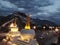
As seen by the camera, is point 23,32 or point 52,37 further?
point 52,37

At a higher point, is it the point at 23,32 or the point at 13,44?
the point at 23,32

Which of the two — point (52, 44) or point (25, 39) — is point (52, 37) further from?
point (25, 39)

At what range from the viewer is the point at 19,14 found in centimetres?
2134

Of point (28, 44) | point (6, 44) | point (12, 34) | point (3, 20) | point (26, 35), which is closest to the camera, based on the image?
point (28, 44)

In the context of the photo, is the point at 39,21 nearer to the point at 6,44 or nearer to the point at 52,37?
the point at 52,37

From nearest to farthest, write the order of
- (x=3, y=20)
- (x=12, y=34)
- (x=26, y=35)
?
(x=26, y=35), (x=12, y=34), (x=3, y=20)

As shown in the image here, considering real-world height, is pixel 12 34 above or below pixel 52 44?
above

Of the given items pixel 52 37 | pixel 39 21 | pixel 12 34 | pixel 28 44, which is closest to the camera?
pixel 28 44

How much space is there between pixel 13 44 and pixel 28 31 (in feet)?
3.38

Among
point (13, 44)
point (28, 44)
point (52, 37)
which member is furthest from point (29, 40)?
point (52, 37)

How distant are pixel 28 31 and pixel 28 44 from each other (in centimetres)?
82

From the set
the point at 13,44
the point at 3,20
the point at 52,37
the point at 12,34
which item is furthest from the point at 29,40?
the point at 3,20

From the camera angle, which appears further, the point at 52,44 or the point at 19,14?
the point at 19,14

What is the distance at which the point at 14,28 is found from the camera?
1059 cm
